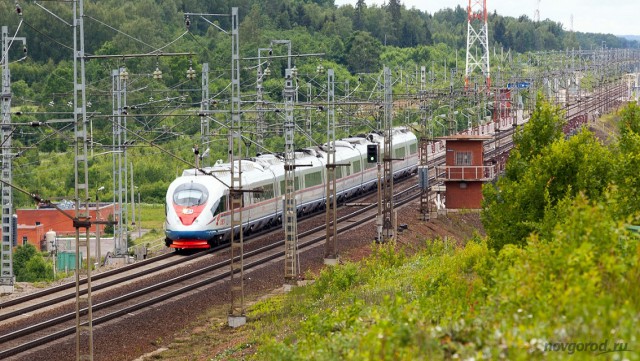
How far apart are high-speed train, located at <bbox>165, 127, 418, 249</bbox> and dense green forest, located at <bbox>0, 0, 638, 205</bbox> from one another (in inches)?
128

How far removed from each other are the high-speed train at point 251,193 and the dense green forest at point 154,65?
3262mm

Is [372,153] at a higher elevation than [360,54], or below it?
below

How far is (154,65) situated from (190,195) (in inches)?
1937

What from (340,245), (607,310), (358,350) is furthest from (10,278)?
(607,310)

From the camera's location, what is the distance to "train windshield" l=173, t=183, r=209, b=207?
4219cm

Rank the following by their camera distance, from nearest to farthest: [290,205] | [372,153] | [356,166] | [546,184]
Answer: [546,184]
[290,205]
[372,153]
[356,166]

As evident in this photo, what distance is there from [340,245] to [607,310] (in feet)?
106

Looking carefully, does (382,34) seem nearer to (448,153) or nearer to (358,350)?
(448,153)

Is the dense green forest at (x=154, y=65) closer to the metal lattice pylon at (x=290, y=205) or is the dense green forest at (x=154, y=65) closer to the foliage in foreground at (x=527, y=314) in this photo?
the metal lattice pylon at (x=290, y=205)

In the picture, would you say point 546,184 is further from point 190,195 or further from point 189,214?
point 190,195

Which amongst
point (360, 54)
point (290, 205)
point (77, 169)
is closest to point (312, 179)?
point (290, 205)

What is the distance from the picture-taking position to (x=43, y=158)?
8375 cm

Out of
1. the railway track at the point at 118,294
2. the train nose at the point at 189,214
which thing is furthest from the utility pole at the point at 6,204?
the train nose at the point at 189,214

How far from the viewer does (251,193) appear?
45.3m
